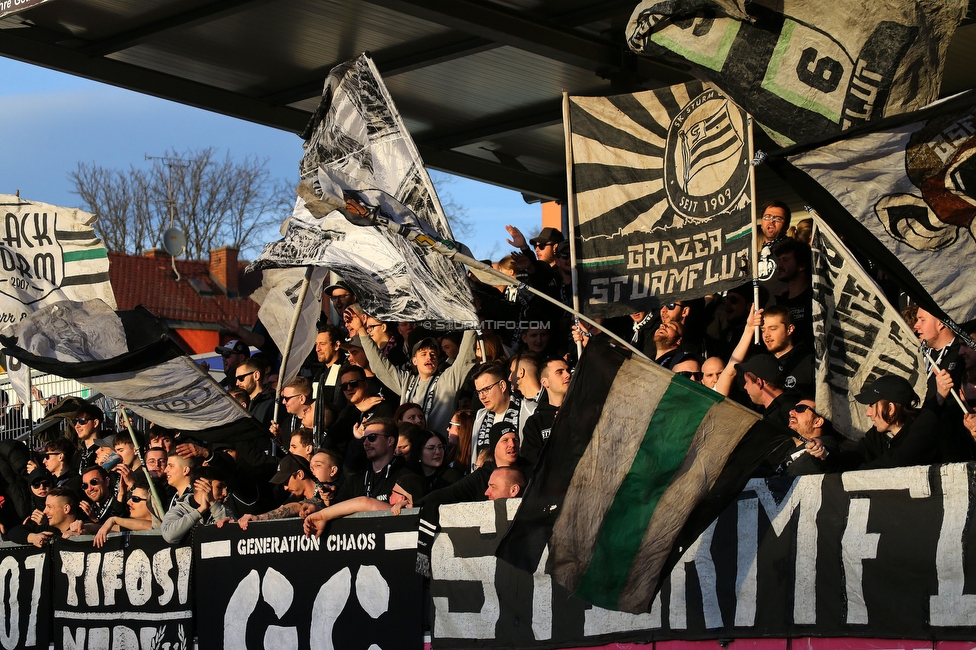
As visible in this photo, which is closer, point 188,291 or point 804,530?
point 804,530

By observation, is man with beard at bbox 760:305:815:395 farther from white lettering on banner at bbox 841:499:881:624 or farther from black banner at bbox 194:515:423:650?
black banner at bbox 194:515:423:650

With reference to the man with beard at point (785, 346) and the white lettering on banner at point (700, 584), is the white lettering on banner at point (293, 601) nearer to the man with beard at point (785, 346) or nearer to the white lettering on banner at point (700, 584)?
the white lettering on banner at point (700, 584)


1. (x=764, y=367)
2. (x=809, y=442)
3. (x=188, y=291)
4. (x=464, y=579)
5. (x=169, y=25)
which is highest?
(x=188, y=291)

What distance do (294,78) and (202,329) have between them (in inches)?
1225

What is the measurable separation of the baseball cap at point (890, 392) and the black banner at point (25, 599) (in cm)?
698

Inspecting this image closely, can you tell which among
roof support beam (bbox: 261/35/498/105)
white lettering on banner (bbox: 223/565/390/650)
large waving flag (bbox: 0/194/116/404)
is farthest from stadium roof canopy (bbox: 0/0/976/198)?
white lettering on banner (bbox: 223/565/390/650)

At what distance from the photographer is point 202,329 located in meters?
43.7

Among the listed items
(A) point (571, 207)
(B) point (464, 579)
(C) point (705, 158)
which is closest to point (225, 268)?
(A) point (571, 207)

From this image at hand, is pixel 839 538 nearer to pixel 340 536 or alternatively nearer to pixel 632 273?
pixel 632 273

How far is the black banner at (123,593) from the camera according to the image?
31.4 ft

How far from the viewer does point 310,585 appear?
858 cm

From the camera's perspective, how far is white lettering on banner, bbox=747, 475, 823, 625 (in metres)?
6.39

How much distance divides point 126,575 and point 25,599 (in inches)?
56.7

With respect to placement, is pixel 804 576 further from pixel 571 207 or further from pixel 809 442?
pixel 571 207
